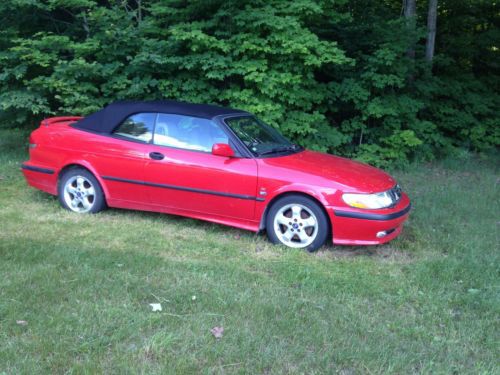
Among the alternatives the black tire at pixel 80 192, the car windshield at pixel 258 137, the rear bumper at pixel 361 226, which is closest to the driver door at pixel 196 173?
the car windshield at pixel 258 137

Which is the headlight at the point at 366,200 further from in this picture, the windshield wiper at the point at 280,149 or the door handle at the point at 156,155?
the door handle at the point at 156,155

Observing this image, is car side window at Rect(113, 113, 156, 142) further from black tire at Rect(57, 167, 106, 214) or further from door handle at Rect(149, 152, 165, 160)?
black tire at Rect(57, 167, 106, 214)

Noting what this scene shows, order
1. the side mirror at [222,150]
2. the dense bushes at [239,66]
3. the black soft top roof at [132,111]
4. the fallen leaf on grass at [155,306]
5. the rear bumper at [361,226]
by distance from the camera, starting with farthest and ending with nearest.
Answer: the dense bushes at [239,66]
the black soft top roof at [132,111]
the side mirror at [222,150]
the rear bumper at [361,226]
the fallen leaf on grass at [155,306]

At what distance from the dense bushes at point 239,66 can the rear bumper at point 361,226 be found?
4.16m

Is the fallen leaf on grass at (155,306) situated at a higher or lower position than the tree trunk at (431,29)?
lower

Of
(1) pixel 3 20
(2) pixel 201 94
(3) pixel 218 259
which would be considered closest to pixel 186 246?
(3) pixel 218 259

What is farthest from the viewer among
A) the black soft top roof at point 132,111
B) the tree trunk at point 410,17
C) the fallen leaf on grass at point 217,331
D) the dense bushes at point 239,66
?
the tree trunk at point 410,17

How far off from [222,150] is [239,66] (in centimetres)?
377

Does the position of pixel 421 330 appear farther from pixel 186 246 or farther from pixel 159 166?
pixel 159 166

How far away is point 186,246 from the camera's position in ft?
17.0

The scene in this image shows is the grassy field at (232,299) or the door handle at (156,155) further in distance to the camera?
the door handle at (156,155)

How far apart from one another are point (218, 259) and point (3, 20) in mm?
7339

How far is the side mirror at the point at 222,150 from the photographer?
211 inches

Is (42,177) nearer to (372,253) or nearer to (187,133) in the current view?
(187,133)
